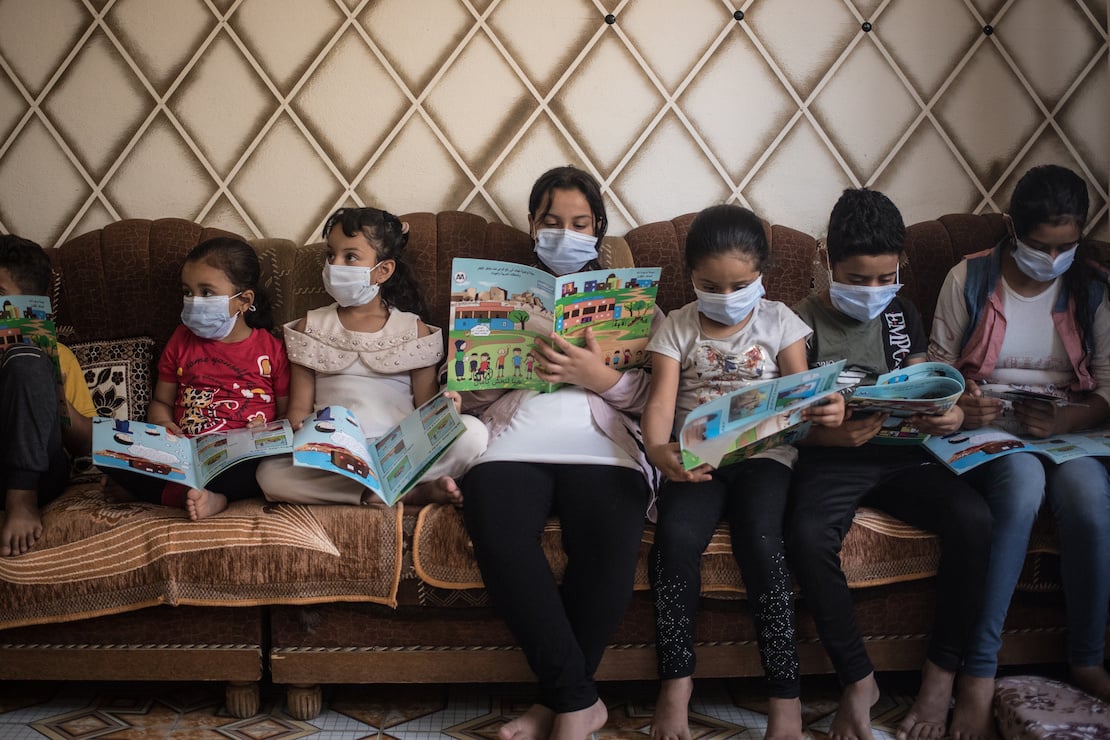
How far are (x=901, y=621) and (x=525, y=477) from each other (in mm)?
693

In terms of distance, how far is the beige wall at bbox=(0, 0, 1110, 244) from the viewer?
6.98ft

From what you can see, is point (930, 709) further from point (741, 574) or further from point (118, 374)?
point (118, 374)

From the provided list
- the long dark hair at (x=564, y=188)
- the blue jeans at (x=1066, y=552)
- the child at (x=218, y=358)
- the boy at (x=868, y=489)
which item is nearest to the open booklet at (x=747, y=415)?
the boy at (x=868, y=489)

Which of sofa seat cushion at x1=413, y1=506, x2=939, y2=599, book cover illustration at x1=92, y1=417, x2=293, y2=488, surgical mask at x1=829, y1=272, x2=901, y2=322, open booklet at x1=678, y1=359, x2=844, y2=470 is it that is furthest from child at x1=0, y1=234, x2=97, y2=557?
surgical mask at x1=829, y1=272, x2=901, y2=322

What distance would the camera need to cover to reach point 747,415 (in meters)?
1.35

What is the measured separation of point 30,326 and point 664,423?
4.09 ft

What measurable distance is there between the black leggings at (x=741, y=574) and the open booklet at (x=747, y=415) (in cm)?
13

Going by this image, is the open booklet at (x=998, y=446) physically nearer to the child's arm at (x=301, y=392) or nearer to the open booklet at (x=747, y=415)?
the open booklet at (x=747, y=415)

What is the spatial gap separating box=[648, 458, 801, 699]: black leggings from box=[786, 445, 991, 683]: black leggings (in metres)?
0.05

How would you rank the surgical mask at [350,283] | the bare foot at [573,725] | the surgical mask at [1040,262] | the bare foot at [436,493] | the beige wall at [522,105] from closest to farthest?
the bare foot at [573,725], the bare foot at [436,493], the surgical mask at [1040,262], the surgical mask at [350,283], the beige wall at [522,105]

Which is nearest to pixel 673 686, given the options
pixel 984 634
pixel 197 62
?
pixel 984 634

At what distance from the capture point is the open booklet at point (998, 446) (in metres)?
1.53

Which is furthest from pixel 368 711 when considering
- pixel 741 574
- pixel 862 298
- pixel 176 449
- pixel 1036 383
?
pixel 1036 383

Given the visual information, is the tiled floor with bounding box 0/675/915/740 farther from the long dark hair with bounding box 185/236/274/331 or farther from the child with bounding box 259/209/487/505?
the long dark hair with bounding box 185/236/274/331
